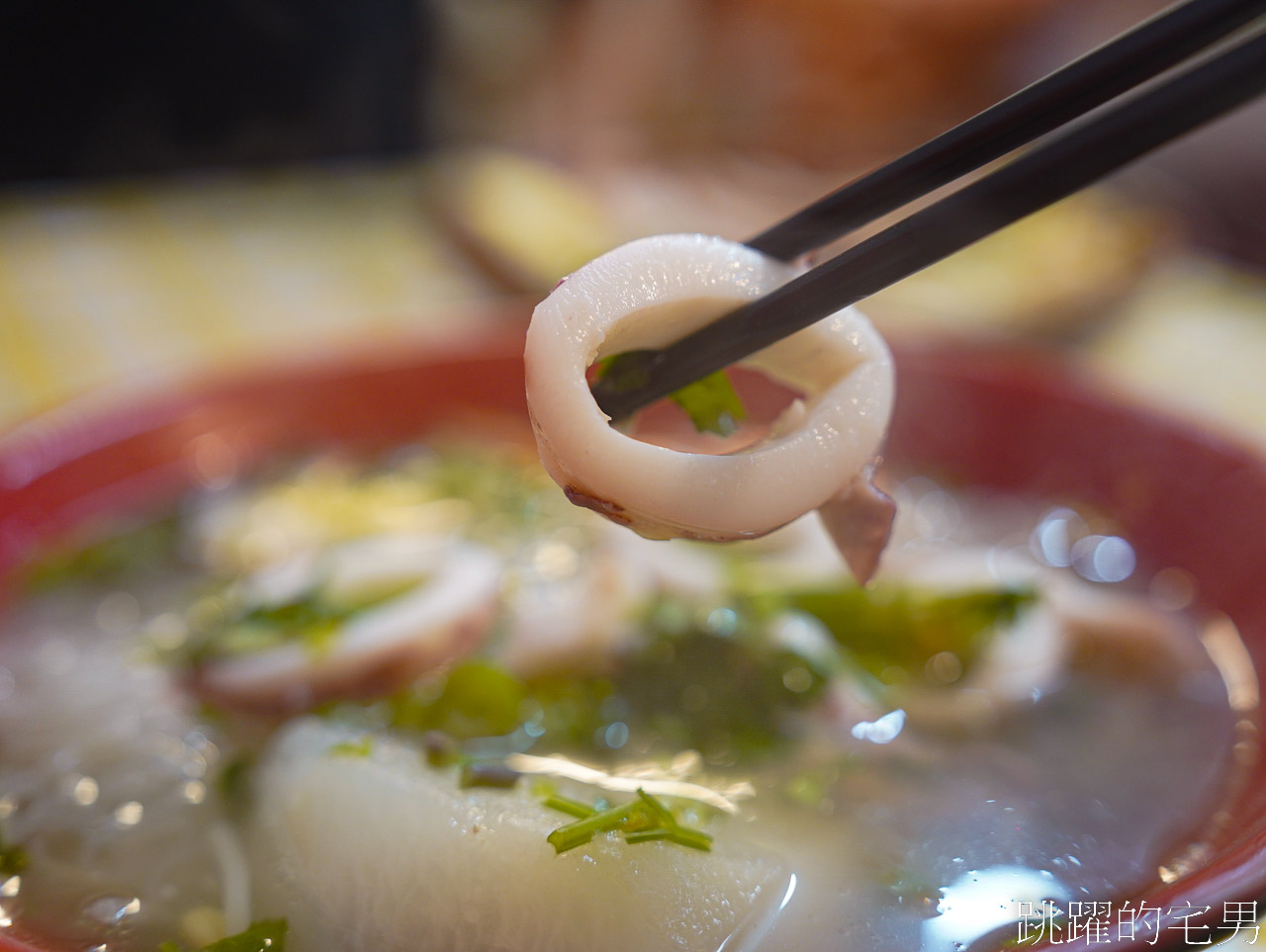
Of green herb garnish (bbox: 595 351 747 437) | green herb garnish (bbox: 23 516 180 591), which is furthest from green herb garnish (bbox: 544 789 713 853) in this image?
green herb garnish (bbox: 23 516 180 591)

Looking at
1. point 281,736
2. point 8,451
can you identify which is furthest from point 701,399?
point 8,451

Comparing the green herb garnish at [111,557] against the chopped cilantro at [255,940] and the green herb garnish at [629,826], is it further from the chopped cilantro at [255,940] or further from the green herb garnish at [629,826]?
the green herb garnish at [629,826]

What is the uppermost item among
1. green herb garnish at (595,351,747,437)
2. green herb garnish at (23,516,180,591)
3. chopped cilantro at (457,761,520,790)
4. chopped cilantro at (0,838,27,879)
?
green herb garnish at (595,351,747,437)

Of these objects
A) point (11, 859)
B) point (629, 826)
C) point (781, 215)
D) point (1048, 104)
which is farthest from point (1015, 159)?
point (781, 215)

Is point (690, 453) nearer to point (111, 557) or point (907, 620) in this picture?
point (907, 620)

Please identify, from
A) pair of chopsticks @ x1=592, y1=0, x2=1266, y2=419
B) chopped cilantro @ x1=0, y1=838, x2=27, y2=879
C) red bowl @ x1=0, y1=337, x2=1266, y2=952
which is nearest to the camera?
pair of chopsticks @ x1=592, y1=0, x2=1266, y2=419

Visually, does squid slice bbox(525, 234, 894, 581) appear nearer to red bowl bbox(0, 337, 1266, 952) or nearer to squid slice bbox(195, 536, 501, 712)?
squid slice bbox(195, 536, 501, 712)

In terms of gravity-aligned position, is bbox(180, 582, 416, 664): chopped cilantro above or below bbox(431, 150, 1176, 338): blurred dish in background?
above

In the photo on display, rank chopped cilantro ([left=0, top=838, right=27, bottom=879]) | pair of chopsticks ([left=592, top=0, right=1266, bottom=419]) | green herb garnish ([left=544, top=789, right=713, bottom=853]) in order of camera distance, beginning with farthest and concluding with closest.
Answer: chopped cilantro ([left=0, top=838, right=27, bottom=879]), green herb garnish ([left=544, top=789, right=713, bottom=853]), pair of chopsticks ([left=592, top=0, right=1266, bottom=419])
